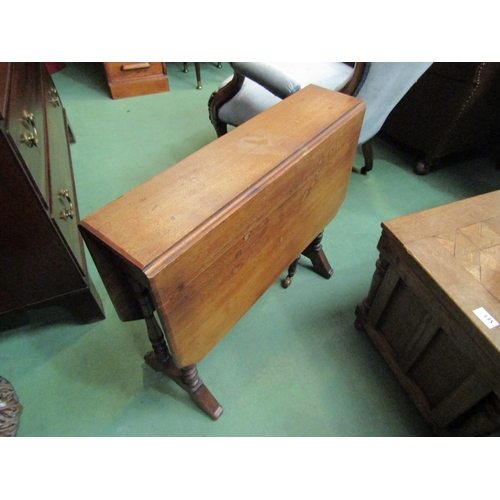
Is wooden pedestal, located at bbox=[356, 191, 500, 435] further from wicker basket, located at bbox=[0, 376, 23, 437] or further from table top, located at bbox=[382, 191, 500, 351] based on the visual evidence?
wicker basket, located at bbox=[0, 376, 23, 437]

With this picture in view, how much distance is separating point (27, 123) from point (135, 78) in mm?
1760

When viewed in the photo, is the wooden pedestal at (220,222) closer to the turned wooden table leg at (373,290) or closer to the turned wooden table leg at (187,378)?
the turned wooden table leg at (187,378)

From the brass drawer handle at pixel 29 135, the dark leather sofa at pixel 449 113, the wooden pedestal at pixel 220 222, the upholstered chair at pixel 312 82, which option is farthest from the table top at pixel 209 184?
the dark leather sofa at pixel 449 113

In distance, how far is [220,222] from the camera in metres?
0.56

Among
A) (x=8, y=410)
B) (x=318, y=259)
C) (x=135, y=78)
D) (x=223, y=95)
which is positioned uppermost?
(x=223, y=95)

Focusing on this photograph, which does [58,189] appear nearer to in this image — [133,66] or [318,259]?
[318,259]

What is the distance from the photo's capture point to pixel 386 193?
1759 mm

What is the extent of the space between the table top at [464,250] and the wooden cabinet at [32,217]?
2.99 ft

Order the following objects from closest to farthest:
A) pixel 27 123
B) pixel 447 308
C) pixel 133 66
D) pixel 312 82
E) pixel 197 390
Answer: pixel 447 308, pixel 27 123, pixel 197 390, pixel 312 82, pixel 133 66

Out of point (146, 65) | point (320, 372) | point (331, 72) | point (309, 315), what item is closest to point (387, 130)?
point (331, 72)

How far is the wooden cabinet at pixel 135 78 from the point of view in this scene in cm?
224

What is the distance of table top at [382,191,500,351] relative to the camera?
70cm

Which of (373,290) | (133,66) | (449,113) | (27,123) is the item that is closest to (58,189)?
(27,123)

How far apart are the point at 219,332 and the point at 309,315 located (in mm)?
544
